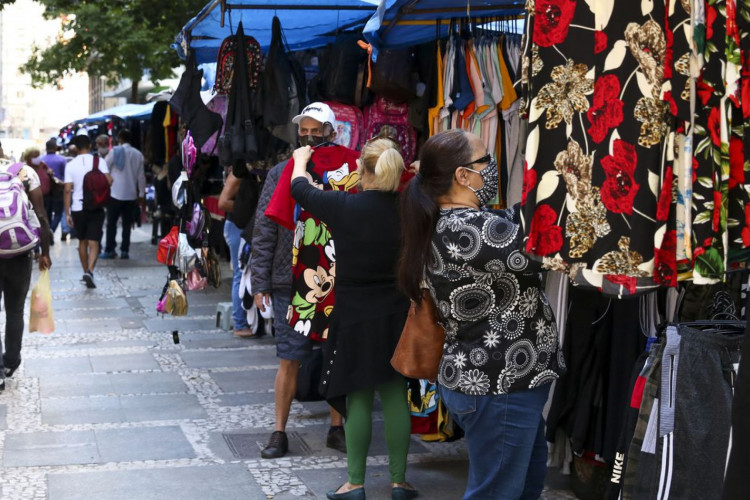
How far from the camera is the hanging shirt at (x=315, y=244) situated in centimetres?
549

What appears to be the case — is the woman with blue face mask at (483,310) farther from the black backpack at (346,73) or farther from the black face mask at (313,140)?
the black backpack at (346,73)

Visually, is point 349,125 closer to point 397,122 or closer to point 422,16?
point 397,122

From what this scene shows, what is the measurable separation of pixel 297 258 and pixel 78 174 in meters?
9.72

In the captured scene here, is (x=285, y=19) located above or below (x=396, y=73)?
above

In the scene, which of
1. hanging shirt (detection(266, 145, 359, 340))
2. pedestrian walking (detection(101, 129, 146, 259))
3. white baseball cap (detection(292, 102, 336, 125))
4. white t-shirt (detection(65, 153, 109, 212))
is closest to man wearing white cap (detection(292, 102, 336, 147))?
white baseball cap (detection(292, 102, 336, 125))

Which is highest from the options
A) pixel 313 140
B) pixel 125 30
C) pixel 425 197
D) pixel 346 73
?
pixel 125 30

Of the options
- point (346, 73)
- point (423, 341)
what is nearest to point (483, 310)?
point (423, 341)

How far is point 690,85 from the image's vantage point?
3.00 meters

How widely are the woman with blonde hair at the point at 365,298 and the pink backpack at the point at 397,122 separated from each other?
2021 mm

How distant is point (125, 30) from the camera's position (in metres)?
19.8

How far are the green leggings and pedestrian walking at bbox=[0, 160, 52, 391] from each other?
3.40 meters

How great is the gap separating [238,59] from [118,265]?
366 inches

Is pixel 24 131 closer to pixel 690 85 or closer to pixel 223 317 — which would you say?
pixel 223 317

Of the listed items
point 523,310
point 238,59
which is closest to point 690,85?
point 523,310
